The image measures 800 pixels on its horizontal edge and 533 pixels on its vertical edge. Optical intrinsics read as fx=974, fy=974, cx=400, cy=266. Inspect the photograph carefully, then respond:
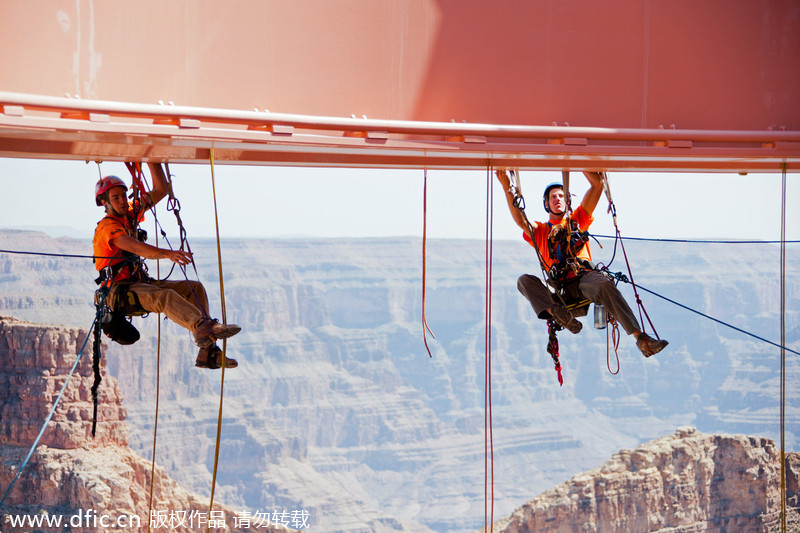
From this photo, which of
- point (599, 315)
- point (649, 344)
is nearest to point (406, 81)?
point (599, 315)

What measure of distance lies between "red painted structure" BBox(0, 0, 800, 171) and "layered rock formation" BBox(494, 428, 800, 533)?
141ft

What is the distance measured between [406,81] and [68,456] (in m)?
40.4

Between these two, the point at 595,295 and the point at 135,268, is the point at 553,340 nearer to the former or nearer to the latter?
the point at 595,295

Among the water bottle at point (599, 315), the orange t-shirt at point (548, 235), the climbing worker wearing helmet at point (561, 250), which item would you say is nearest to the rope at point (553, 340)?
the climbing worker wearing helmet at point (561, 250)

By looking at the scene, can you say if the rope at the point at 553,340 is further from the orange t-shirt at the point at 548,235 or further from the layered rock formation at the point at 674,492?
the layered rock formation at the point at 674,492

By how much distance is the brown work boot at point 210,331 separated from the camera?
7883 mm

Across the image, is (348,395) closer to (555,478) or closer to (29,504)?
(555,478)

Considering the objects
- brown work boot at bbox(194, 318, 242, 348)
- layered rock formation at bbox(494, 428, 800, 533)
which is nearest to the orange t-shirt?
brown work boot at bbox(194, 318, 242, 348)

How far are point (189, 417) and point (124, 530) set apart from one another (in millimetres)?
28564

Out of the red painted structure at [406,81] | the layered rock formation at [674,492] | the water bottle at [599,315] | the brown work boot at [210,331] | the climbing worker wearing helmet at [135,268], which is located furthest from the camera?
the layered rock formation at [674,492]

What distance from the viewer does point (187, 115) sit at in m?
6.84

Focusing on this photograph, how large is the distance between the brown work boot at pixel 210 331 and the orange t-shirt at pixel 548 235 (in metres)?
3.06

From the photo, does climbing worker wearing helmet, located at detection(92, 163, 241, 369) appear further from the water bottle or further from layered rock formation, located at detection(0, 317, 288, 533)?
layered rock formation, located at detection(0, 317, 288, 533)

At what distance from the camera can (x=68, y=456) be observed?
43.8m
